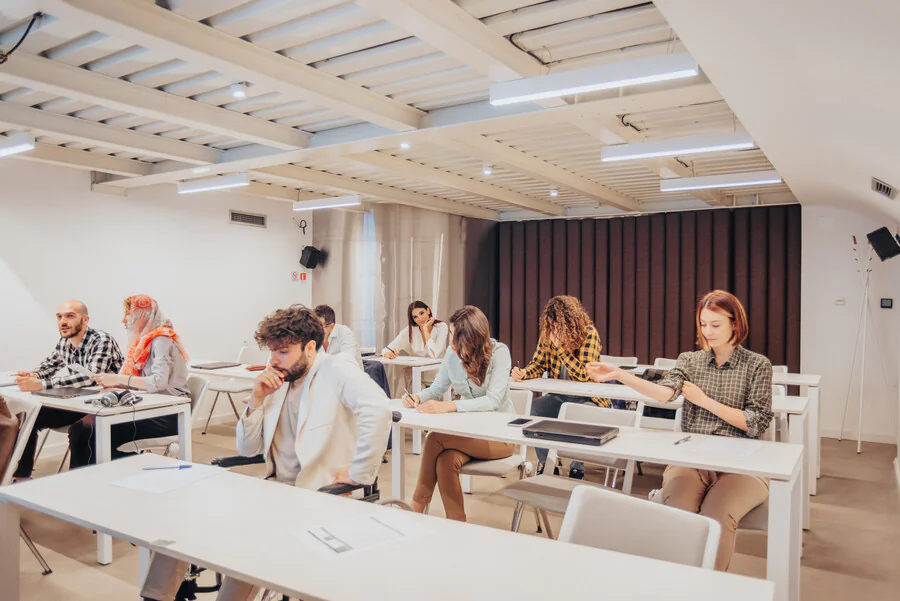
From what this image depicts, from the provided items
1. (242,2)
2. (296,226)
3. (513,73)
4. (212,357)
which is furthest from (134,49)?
(296,226)

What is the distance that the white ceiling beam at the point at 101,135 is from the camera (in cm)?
450

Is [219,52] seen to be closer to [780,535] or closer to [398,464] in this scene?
[398,464]

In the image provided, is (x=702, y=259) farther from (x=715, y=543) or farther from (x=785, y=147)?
(x=715, y=543)

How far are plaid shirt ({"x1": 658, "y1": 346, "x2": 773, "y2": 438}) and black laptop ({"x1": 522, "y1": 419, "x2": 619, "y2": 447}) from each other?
0.43 m

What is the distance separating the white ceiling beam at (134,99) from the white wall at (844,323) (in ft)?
19.5

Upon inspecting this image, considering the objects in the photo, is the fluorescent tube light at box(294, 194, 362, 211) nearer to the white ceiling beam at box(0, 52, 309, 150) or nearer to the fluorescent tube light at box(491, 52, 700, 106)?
the white ceiling beam at box(0, 52, 309, 150)

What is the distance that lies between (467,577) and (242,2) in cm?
257

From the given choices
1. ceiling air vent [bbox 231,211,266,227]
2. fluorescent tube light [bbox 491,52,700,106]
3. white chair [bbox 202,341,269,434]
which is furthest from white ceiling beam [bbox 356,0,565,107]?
ceiling air vent [bbox 231,211,266,227]

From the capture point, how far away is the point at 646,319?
27.9ft

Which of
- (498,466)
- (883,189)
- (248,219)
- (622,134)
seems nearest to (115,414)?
(498,466)

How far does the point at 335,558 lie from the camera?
1.69 metres

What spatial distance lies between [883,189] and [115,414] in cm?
524

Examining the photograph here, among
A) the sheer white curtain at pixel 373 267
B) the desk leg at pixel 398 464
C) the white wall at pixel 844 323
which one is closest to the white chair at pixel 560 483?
the desk leg at pixel 398 464

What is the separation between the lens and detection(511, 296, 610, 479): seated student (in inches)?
182
